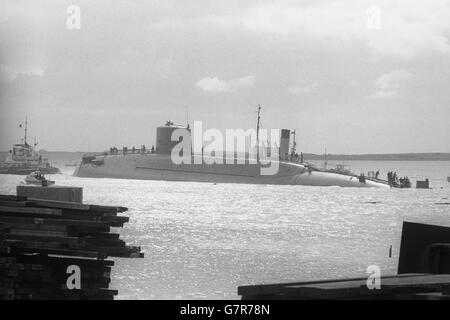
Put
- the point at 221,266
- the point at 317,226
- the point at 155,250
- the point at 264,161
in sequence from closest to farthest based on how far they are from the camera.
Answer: the point at 221,266 < the point at 155,250 < the point at 317,226 < the point at 264,161

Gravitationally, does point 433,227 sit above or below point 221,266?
above

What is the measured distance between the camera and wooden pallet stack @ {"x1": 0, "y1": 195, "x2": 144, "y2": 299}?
15828mm

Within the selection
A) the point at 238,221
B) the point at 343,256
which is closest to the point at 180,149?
the point at 238,221

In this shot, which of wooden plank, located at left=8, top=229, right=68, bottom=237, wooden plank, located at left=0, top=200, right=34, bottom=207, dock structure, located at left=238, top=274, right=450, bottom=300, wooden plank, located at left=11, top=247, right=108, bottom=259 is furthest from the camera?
wooden plank, located at left=0, top=200, right=34, bottom=207

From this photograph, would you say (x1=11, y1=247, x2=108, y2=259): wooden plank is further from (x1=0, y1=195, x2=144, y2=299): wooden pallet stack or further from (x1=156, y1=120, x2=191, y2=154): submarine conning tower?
(x1=156, y1=120, x2=191, y2=154): submarine conning tower

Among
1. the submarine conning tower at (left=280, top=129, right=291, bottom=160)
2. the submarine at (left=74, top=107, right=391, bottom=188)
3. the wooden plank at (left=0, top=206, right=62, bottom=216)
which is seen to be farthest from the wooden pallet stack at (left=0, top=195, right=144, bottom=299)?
the submarine conning tower at (left=280, top=129, right=291, bottom=160)

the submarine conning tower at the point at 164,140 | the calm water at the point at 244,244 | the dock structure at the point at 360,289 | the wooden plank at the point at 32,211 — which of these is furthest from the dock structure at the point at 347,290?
the submarine conning tower at the point at 164,140

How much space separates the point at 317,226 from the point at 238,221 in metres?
5.79

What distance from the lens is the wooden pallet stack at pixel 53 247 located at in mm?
15828

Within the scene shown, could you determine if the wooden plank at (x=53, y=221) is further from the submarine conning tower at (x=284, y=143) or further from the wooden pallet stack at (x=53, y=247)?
the submarine conning tower at (x=284, y=143)

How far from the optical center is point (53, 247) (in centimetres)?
1571

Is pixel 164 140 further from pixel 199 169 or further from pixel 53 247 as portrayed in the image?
pixel 53 247
